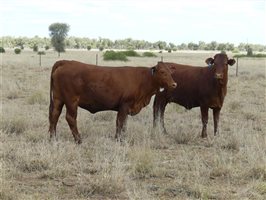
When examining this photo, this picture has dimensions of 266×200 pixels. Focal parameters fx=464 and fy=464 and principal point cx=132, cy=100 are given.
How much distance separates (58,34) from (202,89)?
271 feet

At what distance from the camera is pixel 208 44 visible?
553 ft

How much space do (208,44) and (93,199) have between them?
167 metres

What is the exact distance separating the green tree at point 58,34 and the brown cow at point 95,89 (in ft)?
264

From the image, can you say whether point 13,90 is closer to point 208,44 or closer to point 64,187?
point 64,187

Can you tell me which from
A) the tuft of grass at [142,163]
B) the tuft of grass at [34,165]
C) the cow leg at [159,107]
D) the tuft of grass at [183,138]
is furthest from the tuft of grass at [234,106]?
the tuft of grass at [34,165]

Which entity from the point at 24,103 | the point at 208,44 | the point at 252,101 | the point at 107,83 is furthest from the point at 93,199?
the point at 208,44

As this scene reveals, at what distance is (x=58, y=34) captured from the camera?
294 feet

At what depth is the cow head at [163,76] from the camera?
8594 mm

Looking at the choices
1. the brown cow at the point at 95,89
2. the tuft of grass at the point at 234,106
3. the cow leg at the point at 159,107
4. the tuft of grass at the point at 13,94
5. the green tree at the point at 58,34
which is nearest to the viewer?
the brown cow at the point at 95,89

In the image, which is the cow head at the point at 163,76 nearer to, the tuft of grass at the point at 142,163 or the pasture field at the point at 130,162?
the pasture field at the point at 130,162

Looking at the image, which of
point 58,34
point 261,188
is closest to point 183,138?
point 261,188

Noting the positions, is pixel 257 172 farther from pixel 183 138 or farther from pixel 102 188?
pixel 183 138

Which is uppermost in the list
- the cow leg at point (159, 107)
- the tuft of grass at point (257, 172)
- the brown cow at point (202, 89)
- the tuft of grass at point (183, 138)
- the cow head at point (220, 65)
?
the cow head at point (220, 65)

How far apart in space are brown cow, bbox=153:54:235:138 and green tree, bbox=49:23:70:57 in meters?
78.9
